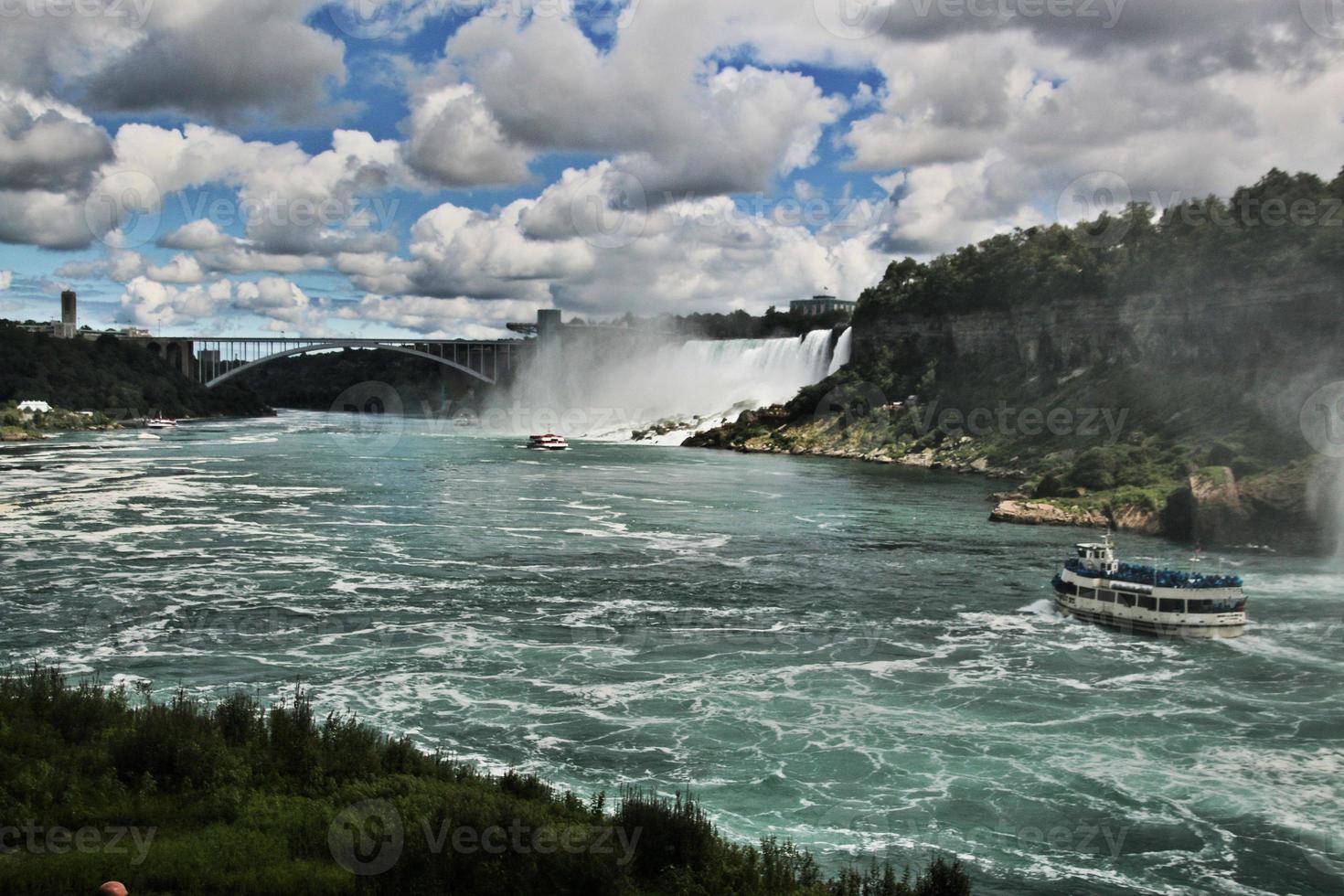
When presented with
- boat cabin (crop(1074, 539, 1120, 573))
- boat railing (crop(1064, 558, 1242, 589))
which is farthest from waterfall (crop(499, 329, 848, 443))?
boat railing (crop(1064, 558, 1242, 589))

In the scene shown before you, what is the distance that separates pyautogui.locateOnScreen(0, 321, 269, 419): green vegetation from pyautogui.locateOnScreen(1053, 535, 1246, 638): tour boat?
116268 mm

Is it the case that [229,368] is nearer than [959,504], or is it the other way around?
[959,504]

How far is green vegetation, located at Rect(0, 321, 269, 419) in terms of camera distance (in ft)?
397

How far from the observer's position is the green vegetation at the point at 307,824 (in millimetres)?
10594

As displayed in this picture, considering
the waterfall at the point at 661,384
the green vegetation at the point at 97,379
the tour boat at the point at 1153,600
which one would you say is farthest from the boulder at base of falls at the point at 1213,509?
the green vegetation at the point at 97,379

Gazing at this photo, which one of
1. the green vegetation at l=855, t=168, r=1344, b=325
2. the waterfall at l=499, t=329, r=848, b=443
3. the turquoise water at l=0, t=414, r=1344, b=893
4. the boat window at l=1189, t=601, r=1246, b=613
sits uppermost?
the green vegetation at l=855, t=168, r=1344, b=325

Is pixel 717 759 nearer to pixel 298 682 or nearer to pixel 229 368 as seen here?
pixel 298 682

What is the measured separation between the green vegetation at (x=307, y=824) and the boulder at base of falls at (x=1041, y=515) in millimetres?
35427

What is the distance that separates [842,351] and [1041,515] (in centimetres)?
5891

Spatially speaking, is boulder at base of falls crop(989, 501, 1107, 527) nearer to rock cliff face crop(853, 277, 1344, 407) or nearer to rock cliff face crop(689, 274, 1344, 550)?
rock cliff face crop(689, 274, 1344, 550)

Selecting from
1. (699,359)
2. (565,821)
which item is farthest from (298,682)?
(699,359)

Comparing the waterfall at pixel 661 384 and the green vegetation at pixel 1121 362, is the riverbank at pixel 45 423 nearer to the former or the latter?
the waterfall at pixel 661 384

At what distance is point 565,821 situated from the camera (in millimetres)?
12438

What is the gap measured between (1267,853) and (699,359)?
109 metres
